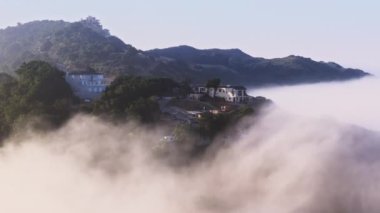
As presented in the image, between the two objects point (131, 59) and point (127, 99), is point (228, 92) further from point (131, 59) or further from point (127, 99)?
point (131, 59)

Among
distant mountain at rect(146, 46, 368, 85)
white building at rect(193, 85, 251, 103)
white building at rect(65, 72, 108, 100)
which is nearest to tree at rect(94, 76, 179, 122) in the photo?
white building at rect(65, 72, 108, 100)

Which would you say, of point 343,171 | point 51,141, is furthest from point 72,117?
point 343,171

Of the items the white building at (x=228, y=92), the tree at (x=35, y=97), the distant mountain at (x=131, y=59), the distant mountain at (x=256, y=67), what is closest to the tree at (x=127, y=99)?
the tree at (x=35, y=97)

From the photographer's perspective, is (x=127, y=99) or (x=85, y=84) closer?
(x=127, y=99)

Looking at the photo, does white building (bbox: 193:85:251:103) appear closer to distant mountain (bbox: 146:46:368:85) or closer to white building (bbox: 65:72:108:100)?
white building (bbox: 65:72:108:100)

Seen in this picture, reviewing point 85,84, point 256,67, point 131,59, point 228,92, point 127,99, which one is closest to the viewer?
point 127,99

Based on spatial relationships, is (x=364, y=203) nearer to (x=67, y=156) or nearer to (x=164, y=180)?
(x=164, y=180)

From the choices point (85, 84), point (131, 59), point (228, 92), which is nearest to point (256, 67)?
point (131, 59)
